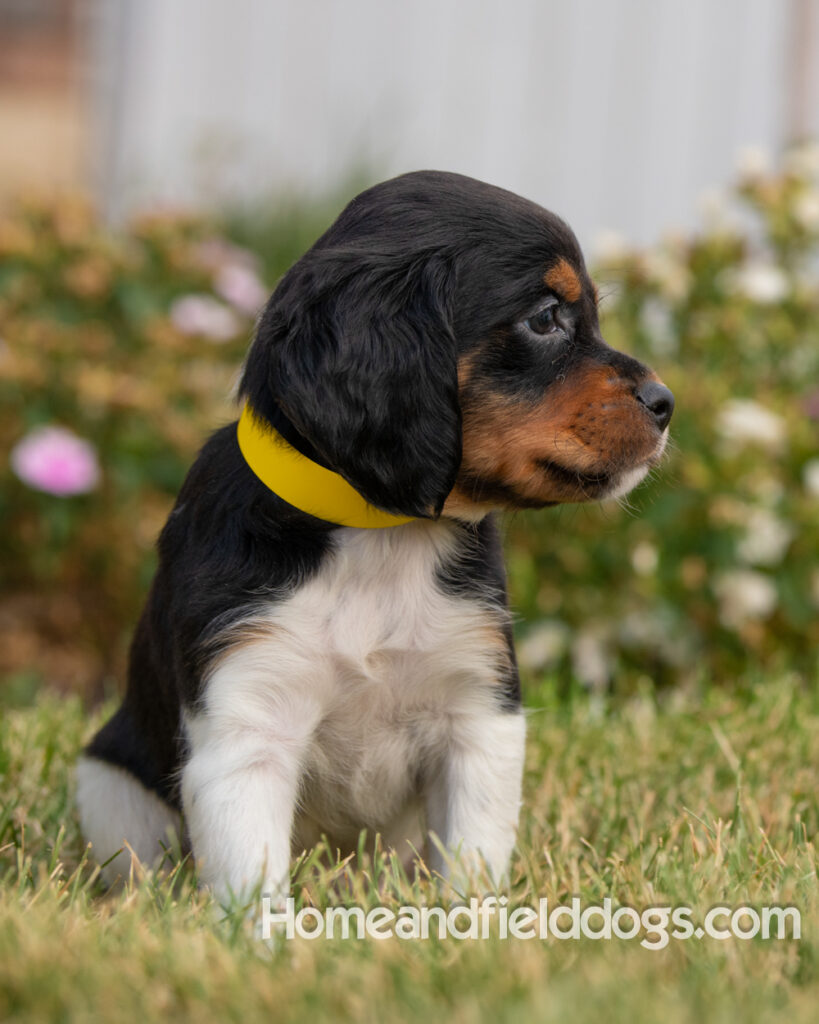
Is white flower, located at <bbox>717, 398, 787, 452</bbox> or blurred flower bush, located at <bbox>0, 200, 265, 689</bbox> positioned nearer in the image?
white flower, located at <bbox>717, 398, 787, 452</bbox>

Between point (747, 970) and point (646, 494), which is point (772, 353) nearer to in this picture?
point (646, 494)

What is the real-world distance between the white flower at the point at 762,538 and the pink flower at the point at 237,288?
2444mm

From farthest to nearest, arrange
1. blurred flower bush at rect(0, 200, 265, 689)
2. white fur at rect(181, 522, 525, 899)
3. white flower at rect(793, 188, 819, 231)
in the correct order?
white flower at rect(793, 188, 819, 231) < blurred flower bush at rect(0, 200, 265, 689) < white fur at rect(181, 522, 525, 899)

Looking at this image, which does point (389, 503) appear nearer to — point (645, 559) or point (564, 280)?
point (564, 280)

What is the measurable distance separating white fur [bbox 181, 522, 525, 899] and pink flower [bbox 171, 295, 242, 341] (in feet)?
10.3

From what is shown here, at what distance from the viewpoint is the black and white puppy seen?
2658mm

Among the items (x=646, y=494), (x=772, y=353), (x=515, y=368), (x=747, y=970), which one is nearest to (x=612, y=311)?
(x=772, y=353)

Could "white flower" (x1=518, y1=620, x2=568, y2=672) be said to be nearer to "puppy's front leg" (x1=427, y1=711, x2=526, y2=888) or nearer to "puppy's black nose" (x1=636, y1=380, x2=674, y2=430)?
"puppy's front leg" (x1=427, y1=711, x2=526, y2=888)

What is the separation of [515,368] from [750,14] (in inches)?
282

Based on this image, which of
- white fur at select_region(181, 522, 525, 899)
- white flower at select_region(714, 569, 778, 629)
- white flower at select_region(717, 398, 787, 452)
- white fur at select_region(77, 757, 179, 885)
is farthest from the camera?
white flower at select_region(714, 569, 778, 629)

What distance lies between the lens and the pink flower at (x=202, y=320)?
5.83 metres

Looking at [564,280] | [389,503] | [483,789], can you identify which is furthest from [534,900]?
[564,280]

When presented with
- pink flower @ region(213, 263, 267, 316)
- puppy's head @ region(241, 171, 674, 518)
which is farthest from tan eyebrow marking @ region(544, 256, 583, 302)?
pink flower @ region(213, 263, 267, 316)

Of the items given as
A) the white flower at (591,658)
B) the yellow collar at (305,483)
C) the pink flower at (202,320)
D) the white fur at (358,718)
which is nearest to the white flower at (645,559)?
the white flower at (591,658)
